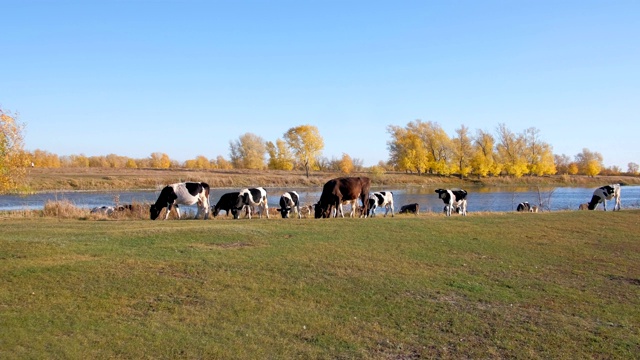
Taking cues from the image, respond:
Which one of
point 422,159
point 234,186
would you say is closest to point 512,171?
point 422,159

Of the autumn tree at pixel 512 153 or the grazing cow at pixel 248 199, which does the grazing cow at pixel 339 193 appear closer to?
the grazing cow at pixel 248 199

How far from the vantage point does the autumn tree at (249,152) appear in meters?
115

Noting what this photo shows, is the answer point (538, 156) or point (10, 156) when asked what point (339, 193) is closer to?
point (10, 156)

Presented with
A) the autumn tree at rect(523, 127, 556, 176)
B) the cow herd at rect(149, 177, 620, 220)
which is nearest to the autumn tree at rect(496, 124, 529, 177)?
the autumn tree at rect(523, 127, 556, 176)

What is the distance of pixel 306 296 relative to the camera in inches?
356

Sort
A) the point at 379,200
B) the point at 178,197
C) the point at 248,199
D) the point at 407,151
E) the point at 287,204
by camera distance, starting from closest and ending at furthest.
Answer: the point at 178,197, the point at 248,199, the point at 287,204, the point at 379,200, the point at 407,151

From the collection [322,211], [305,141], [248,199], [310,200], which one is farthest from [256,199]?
[305,141]

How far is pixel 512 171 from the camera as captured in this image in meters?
88.4

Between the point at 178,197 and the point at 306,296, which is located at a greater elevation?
the point at 178,197

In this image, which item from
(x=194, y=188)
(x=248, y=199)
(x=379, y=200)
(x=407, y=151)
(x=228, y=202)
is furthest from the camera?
(x=407, y=151)

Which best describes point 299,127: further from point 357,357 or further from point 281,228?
point 357,357

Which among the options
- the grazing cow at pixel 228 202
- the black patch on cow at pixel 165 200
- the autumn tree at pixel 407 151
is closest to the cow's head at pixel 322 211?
the grazing cow at pixel 228 202

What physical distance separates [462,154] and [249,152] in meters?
50.1

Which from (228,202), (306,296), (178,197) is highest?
(178,197)
